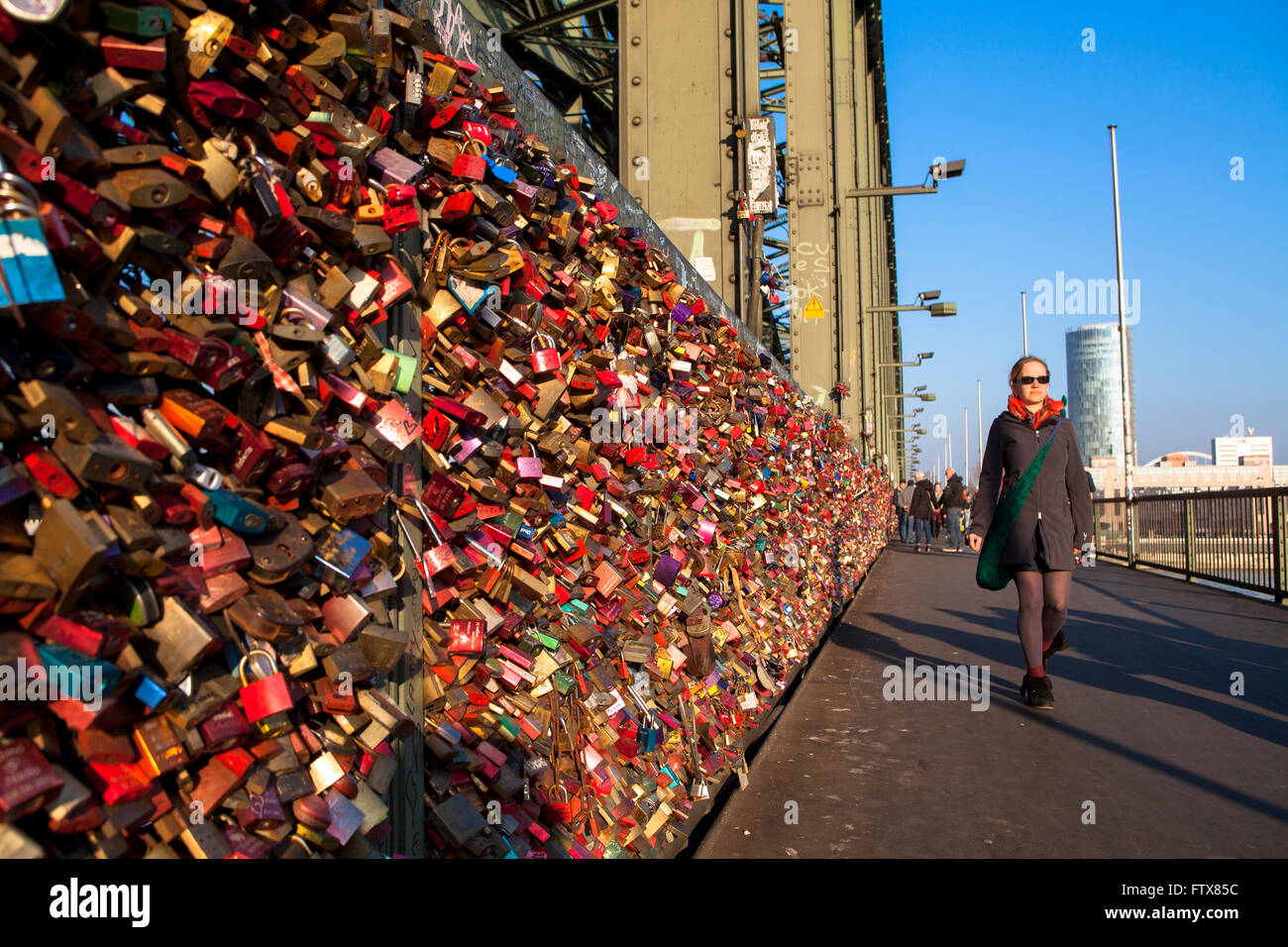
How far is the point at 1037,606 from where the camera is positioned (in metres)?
5.17

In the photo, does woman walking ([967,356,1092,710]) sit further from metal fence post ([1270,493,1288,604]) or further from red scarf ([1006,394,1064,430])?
metal fence post ([1270,493,1288,604])

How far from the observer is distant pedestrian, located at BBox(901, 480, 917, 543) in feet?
83.0

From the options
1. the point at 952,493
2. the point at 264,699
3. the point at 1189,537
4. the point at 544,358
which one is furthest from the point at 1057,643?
the point at 952,493

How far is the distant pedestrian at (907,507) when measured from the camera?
83.0 feet

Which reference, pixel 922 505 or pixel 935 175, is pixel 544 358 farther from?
pixel 922 505

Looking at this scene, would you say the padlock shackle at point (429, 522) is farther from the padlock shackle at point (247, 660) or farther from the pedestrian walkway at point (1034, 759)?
the pedestrian walkway at point (1034, 759)

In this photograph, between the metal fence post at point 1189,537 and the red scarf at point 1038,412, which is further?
the metal fence post at point 1189,537

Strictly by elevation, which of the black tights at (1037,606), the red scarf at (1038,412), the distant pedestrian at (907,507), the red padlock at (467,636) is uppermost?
the red scarf at (1038,412)

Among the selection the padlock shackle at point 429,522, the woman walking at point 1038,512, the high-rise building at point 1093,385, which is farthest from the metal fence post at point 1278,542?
the high-rise building at point 1093,385

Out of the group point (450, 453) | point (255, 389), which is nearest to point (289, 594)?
point (255, 389)

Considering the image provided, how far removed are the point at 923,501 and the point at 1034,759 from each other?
19.2 m

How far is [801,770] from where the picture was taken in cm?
407

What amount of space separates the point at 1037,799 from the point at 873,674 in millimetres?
2686
